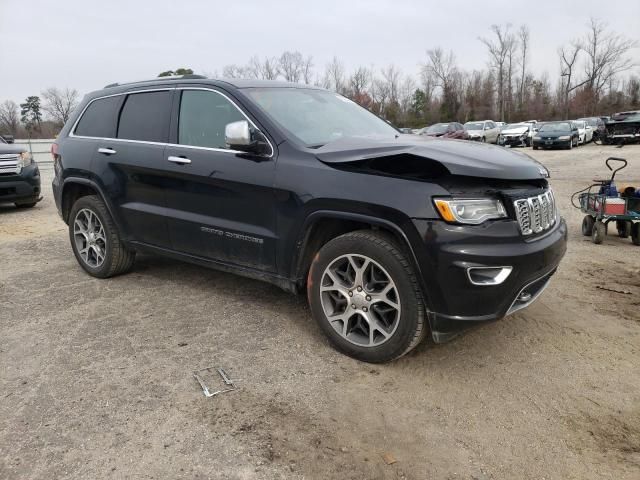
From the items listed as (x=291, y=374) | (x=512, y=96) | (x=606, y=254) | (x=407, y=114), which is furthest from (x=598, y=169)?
(x=512, y=96)

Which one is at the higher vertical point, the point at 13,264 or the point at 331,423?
the point at 13,264

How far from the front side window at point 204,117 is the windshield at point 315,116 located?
22 cm

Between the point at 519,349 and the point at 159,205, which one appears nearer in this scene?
the point at 519,349

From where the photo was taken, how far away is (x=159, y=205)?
14.0 ft

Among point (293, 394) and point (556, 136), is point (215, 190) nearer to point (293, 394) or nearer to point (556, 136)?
point (293, 394)

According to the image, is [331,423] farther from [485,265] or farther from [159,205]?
[159,205]

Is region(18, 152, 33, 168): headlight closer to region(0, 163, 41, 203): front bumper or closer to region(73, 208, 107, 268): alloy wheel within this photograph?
region(0, 163, 41, 203): front bumper

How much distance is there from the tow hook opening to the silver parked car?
2743cm

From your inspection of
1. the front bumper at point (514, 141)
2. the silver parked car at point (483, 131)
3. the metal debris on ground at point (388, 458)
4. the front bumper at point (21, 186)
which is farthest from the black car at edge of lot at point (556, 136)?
the metal debris on ground at point (388, 458)

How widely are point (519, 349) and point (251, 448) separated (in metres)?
1.95

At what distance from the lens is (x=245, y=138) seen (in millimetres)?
3408

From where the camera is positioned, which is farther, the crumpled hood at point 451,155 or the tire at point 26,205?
the tire at point 26,205

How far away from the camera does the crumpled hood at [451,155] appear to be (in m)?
2.88

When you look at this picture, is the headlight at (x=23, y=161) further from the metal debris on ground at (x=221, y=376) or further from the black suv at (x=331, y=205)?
the metal debris on ground at (x=221, y=376)
